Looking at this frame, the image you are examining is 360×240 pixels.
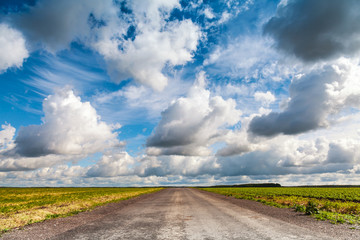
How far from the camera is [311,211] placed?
15.8m

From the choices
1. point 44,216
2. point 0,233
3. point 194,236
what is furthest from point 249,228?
point 44,216

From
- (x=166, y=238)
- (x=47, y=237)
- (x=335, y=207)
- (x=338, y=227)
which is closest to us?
(x=166, y=238)

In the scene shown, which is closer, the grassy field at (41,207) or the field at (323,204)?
the grassy field at (41,207)

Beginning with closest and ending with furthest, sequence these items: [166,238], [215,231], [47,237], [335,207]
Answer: [166,238], [47,237], [215,231], [335,207]

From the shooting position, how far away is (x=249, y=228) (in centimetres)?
1066

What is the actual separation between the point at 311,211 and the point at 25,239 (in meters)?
17.9

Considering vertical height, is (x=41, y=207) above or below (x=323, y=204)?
above

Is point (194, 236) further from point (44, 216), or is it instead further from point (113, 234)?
point (44, 216)

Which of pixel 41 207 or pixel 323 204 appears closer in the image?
pixel 41 207

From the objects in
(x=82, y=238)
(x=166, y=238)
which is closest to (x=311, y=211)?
(x=166, y=238)

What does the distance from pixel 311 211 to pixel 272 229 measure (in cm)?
762

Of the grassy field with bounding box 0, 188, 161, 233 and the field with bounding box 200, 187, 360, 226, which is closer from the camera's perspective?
the grassy field with bounding box 0, 188, 161, 233

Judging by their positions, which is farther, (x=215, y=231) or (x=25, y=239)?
(x=215, y=231)

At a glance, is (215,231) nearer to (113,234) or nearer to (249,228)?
(249,228)
